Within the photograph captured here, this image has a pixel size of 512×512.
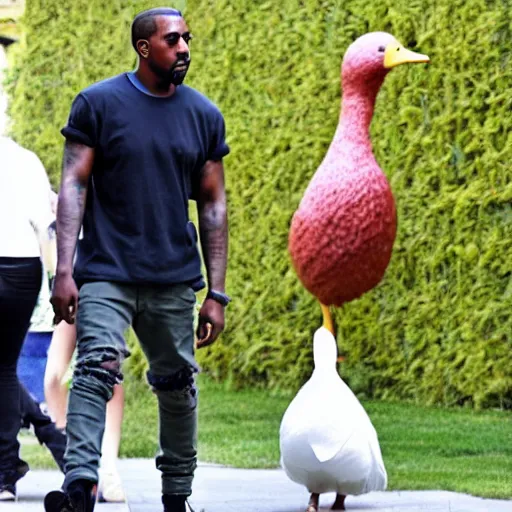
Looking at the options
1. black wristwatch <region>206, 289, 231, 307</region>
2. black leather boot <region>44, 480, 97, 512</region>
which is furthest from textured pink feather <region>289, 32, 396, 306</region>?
black leather boot <region>44, 480, 97, 512</region>

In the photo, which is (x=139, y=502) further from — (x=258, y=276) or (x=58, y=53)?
(x=58, y=53)

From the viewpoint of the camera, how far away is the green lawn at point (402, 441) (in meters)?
6.07

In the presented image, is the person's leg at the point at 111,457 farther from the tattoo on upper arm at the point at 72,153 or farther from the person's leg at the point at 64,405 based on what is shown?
the tattoo on upper arm at the point at 72,153

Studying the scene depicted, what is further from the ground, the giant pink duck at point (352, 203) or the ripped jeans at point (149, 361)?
the giant pink duck at point (352, 203)

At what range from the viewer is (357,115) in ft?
22.7

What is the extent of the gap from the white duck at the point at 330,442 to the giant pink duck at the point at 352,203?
7.58 feet

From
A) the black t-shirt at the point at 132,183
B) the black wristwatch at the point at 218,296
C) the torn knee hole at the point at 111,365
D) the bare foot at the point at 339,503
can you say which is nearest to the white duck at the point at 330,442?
the bare foot at the point at 339,503

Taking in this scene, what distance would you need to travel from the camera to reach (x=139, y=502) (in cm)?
541

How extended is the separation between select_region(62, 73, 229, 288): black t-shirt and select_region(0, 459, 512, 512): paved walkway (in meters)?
1.03

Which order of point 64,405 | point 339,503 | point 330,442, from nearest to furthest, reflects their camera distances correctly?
point 330,442 → point 339,503 → point 64,405

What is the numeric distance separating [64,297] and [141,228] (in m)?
0.31

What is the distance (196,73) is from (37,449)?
3.19 metres

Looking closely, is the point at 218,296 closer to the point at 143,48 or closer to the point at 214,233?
the point at 214,233

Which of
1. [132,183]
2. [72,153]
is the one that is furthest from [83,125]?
[132,183]
